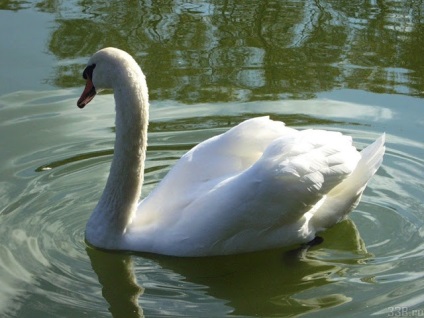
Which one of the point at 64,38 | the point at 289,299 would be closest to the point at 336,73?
the point at 64,38

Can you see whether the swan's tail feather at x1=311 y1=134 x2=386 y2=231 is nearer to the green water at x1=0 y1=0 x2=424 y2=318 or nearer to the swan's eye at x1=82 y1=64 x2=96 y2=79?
the green water at x1=0 y1=0 x2=424 y2=318

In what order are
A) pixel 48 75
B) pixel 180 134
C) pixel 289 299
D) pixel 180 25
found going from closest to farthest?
1. pixel 289 299
2. pixel 180 134
3. pixel 48 75
4. pixel 180 25

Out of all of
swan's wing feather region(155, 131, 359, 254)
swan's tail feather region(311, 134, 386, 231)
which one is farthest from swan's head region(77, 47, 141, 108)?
swan's tail feather region(311, 134, 386, 231)

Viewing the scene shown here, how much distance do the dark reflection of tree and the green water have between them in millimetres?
27

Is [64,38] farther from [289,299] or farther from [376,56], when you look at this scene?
[289,299]

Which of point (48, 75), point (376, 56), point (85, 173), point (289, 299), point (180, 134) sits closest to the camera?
point (289, 299)

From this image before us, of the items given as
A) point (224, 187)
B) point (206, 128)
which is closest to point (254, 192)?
point (224, 187)

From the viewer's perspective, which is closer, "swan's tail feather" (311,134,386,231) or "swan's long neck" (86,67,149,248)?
"swan's long neck" (86,67,149,248)

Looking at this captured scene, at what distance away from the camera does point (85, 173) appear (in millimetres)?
8023

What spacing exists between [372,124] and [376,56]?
2.05 m

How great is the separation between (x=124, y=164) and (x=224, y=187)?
76cm

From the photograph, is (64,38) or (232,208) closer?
(232,208)

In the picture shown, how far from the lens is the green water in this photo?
6301 millimetres

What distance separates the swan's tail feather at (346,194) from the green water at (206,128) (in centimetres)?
19
